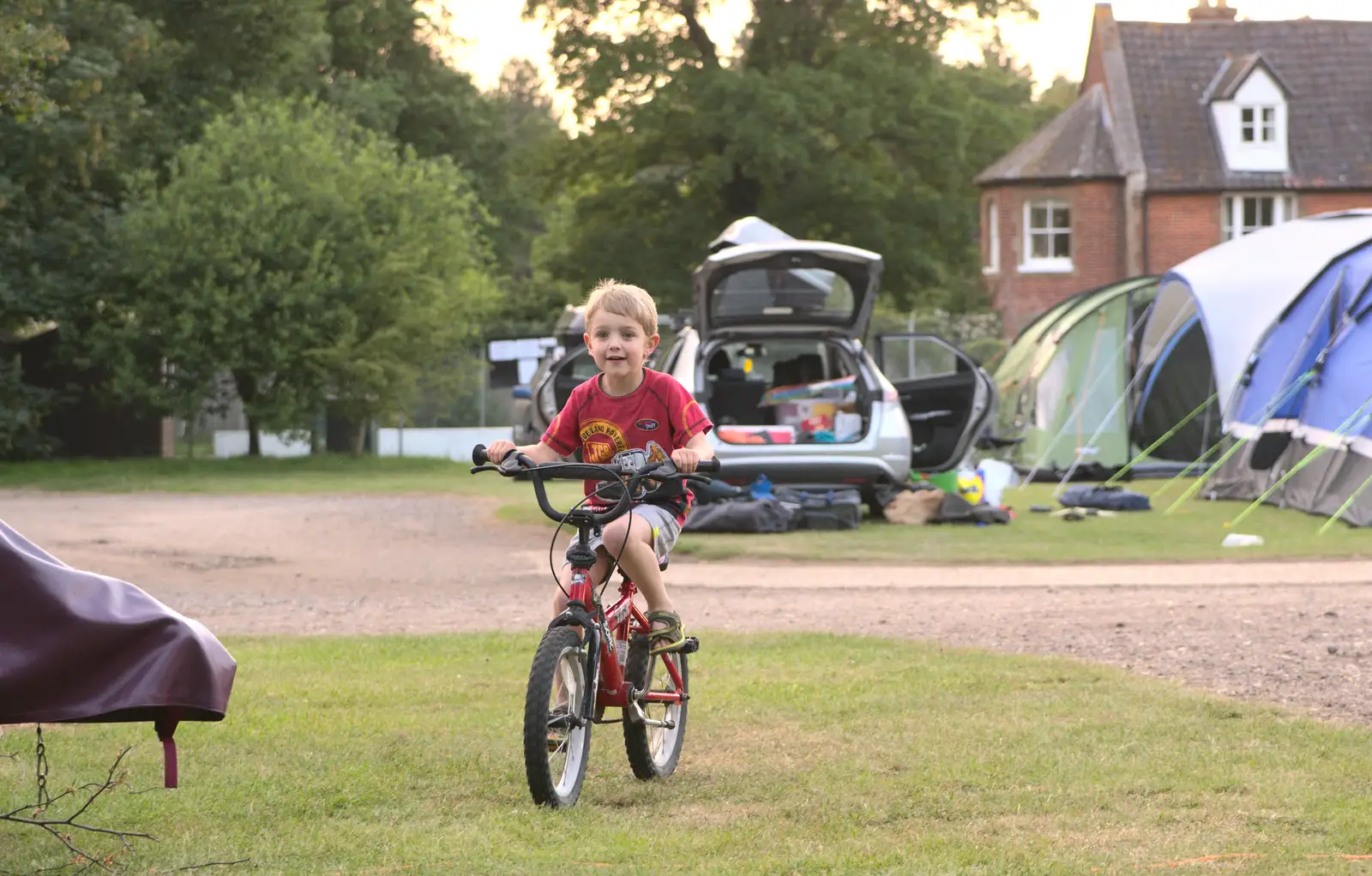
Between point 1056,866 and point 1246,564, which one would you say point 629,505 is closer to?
point 1056,866

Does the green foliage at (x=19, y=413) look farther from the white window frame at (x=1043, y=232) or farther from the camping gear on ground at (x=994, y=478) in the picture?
the white window frame at (x=1043, y=232)

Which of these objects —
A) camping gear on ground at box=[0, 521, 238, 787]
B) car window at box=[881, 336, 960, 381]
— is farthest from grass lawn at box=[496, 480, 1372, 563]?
car window at box=[881, 336, 960, 381]

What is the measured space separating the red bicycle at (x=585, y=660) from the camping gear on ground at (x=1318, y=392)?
1106 centimetres

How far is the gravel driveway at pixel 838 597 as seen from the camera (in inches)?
351

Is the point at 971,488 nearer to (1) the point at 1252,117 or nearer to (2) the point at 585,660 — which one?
(2) the point at 585,660

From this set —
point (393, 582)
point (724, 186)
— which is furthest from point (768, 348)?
point (724, 186)

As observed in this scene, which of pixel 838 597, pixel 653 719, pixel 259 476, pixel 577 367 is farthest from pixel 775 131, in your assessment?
pixel 653 719

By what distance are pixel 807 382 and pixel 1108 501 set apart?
3.16 meters

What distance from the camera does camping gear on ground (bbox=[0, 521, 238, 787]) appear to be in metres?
4.26

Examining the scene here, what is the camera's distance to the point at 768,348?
732 inches

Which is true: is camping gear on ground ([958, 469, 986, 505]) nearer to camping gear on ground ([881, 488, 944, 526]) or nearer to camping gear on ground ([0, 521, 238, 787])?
camping gear on ground ([881, 488, 944, 526])

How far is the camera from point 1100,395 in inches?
934

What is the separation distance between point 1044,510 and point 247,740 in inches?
517

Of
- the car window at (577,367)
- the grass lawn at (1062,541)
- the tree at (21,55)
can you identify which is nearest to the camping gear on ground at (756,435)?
the grass lawn at (1062,541)
